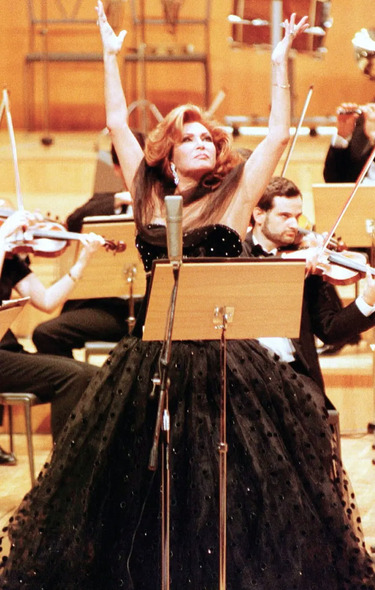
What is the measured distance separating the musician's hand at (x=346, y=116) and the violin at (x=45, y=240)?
40.6 inches

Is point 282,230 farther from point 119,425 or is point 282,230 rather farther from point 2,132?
point 2,132

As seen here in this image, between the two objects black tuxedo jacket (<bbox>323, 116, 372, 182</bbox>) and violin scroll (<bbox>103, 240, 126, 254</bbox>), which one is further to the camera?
black tuxedo jacket (<bbox>323, 116, 372, 182</bbox>)

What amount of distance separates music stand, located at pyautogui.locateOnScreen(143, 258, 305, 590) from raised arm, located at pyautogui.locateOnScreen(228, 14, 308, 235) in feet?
1.58

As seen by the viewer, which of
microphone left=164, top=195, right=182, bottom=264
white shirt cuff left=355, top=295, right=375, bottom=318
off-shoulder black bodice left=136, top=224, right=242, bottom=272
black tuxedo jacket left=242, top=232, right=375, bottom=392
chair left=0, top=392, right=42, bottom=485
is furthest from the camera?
chair left=0, top=392, right=42, bottom=485

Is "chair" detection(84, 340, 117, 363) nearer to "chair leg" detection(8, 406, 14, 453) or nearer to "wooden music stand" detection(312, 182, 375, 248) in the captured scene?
"chair leg" detection(8, 406, 14, 453)

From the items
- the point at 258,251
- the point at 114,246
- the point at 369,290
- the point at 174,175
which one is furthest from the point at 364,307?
the point at 114,246

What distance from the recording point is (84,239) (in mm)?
3967

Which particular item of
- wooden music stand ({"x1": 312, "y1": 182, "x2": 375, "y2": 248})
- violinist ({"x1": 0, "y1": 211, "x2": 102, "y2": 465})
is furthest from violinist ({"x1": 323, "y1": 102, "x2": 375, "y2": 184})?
violinist ({"x1": 0, "y1": 211, "x2": 102, "y2": 465})

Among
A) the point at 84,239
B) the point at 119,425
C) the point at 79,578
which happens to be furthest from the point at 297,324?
the point at 84,239

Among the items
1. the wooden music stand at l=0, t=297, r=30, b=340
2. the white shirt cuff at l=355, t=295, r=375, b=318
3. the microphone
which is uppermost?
the microphone

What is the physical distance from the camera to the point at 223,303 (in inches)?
95.8

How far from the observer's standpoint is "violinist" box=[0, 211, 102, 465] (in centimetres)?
390

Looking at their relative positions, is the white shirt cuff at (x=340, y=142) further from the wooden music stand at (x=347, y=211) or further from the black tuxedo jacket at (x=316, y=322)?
the black tuxedo jacket at (x=316, y=322)

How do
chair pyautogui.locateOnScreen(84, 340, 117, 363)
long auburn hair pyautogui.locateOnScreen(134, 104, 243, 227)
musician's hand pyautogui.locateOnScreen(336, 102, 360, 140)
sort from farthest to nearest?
1. chair pyautogui.locateOnScreen(84, 340, 117, 363)
2. musician's hand pyautogui.locateOnScreen(336, 102, 360, 140)
3. long auburn hair pyautogui.locateOnScreen(134, 104, 243, 227)
